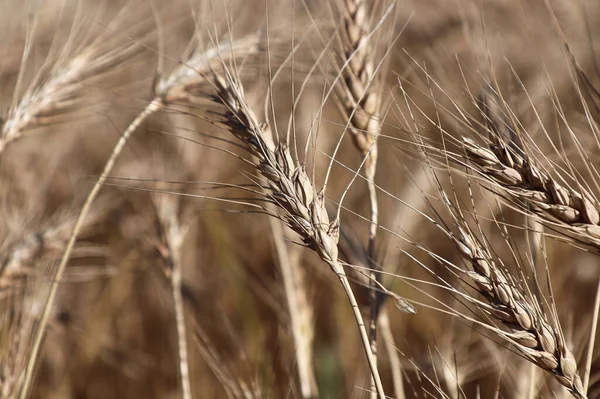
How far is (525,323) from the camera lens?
0.67 meters

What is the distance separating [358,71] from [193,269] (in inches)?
56.8

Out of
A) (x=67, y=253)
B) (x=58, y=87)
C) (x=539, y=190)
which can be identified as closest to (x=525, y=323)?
(x=539, y=190)

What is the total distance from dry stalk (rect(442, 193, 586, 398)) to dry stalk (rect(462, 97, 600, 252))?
0.09 m

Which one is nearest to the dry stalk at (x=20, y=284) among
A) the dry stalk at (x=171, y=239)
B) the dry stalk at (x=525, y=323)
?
the dry stalk at (x=171, y=239)

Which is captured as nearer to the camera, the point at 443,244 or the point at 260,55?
the point at 260,55

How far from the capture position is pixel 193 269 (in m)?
2.20

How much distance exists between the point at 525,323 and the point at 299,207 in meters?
0.30

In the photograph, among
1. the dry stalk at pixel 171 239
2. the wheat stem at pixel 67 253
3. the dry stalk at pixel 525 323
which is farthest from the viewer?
the dry stalk at pixel 171 239

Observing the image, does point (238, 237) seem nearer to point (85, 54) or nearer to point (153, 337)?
point (153, 337)

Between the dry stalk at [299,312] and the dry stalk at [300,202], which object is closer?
the dry stalk at [300,202]

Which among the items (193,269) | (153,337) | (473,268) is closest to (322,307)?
(193,269)

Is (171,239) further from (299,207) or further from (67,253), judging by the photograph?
(299,207)

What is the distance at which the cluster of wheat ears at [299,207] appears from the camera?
0.71 meters

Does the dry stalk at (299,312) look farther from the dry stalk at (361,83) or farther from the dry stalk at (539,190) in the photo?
the dry stalk at (539,190)
